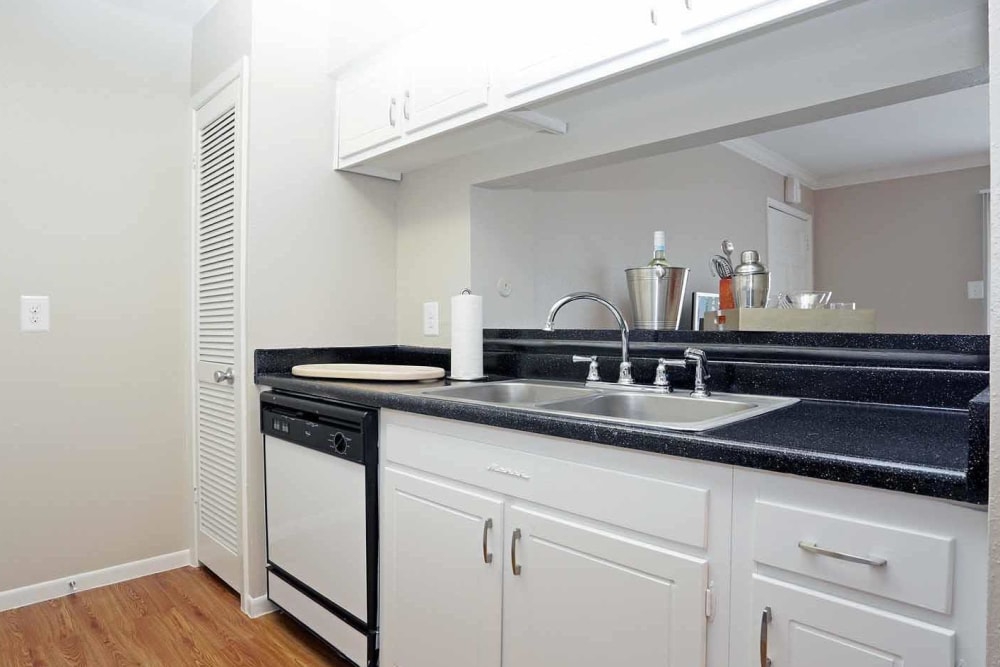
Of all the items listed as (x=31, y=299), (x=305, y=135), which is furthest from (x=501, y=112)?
(x=31, y=299)

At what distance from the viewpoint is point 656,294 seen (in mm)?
2254

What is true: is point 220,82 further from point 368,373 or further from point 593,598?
point 593,598

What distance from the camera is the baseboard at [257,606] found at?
219cm

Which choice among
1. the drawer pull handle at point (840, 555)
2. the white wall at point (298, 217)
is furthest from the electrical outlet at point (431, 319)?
the drawer pull handle at point (840, 555)

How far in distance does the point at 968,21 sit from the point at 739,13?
438 millimetres

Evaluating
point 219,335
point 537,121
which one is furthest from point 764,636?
point 219,335

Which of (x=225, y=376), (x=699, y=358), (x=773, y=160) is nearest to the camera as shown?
(x=699, y=358)

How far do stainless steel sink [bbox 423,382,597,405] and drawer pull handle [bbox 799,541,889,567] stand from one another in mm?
889

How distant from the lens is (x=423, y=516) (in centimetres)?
155

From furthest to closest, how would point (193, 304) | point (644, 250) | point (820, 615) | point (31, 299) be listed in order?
point (644, 250)
point (193, 304)
point (31, 299)
point (820, 615)

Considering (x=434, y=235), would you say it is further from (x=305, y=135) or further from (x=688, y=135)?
(x=688, y=135)

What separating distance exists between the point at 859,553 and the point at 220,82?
2.48 meters

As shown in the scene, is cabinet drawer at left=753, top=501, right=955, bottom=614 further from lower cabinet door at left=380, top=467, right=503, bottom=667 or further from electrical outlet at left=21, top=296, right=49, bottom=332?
electrical outlet at left=21, top=296, right=49, bottom=332

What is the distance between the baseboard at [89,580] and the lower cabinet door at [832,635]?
7.76ft
